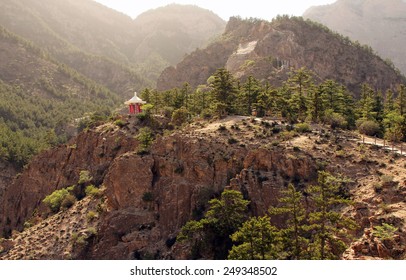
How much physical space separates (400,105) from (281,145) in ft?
98.8

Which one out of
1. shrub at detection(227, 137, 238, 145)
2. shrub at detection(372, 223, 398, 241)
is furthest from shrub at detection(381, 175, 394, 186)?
shrub at detection(227, 137, 238, 145)

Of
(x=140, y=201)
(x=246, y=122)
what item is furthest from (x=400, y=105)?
(x=140, y=201)

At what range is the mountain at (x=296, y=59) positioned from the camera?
437 ft

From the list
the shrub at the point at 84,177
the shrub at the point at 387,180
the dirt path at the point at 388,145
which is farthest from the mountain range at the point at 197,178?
the shrub at the point at 84,177

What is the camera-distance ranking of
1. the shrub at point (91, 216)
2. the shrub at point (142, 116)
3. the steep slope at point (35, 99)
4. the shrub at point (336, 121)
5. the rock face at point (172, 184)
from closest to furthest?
the rock face at point (172, 184) → the shrub at point (91, 216) → the shrub at point (336, 121) → the shrub at point (142, 116) → the steep slope at point (35, 99)

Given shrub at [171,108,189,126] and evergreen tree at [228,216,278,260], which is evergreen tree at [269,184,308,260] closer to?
evergreen tree at [228,216,278,260]

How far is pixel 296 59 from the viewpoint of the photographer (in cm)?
13800

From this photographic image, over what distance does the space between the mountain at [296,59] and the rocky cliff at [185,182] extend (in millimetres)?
71717

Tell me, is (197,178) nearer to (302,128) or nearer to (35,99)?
(302,128)

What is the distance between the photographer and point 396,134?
2092 inches

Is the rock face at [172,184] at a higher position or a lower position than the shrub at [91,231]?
higher

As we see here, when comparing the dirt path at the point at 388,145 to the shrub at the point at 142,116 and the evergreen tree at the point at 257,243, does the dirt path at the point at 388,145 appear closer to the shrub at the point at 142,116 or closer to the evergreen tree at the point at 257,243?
the evergreen tree at the point at 257,243

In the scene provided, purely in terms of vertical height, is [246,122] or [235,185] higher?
[246,122]

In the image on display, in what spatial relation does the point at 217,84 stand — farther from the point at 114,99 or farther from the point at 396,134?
the point at 114,99
